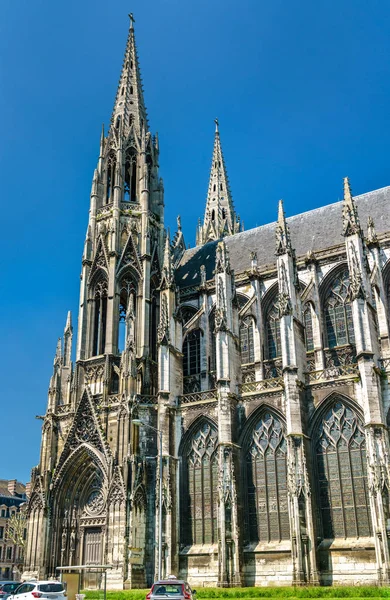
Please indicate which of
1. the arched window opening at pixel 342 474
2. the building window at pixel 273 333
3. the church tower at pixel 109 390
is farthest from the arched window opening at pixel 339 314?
the church tower at pixel 109 390

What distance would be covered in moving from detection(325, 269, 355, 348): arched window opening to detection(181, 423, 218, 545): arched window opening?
8.35m

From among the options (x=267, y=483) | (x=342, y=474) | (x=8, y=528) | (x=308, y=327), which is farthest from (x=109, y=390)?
(x=8, y=528)

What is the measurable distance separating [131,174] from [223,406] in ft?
63.8

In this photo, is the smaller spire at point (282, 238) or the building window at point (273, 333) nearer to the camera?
the smaller spire at point (282, 238)

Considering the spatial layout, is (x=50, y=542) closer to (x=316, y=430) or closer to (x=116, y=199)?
(x=316, y=430)

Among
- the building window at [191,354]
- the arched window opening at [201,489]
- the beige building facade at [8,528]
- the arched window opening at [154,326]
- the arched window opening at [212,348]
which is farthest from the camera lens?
the beige building facade at [8,528]

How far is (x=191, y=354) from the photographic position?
38438 millimetres

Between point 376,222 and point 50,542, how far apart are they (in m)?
25.3

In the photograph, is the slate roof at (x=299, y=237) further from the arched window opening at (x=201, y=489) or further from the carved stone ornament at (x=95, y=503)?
the carved stone ornament at (x=95, y=503)

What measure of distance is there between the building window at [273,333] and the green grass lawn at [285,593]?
1377 cm

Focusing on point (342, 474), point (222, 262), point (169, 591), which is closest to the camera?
point (169, 591)

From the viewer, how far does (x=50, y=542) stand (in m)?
32.5

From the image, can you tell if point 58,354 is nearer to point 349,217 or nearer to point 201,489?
point 201,489

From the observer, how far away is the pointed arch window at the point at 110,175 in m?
42.2
